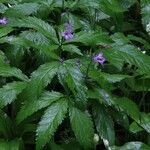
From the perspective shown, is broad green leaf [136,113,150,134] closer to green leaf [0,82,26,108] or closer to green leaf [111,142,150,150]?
green leaf [111,142,150,150]

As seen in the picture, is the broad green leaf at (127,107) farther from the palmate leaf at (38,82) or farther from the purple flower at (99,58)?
the palmate leaf at (38,82)

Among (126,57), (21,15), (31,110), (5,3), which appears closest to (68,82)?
(31,110)

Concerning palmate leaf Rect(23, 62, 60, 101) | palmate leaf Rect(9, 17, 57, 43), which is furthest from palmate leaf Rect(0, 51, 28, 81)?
palmate leaf Rect(9, 17, 57, 43)

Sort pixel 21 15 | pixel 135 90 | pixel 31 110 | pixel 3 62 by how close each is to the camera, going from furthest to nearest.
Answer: pixel 21 15
pixel 135 90
pixel 3 62
pixel 31 110

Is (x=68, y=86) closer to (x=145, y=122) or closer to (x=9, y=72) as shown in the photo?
(x=9, y=72)

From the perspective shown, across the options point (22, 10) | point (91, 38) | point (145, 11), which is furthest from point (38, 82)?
point (145, 11)

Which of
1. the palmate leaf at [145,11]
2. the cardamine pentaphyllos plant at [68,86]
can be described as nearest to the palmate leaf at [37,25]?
the cardamine pentaphyllos plant at [68,86]

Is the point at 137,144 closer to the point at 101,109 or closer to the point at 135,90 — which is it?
the point at 101,109
